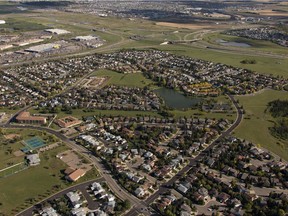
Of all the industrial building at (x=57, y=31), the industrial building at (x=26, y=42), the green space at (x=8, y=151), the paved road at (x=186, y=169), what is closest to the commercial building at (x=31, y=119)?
the green space at (x=8, y=151)

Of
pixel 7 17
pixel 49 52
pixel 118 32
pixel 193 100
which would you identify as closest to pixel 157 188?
pixel 193 100

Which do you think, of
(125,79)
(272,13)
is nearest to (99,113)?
(125,79)

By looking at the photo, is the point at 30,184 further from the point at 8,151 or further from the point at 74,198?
the point at 8,151

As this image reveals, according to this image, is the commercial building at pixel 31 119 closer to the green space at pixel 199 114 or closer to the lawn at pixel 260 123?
the green space at pixel 199 114

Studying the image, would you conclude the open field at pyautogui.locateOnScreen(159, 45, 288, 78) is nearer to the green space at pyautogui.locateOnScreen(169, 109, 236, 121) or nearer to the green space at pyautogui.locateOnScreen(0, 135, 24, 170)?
the green space at pyautogui.locateOnScreen(169, 109, 236, 121)

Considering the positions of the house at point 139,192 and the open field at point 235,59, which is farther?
the open field at point 235,59

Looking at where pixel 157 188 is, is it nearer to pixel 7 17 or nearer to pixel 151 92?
pixel 151 92
